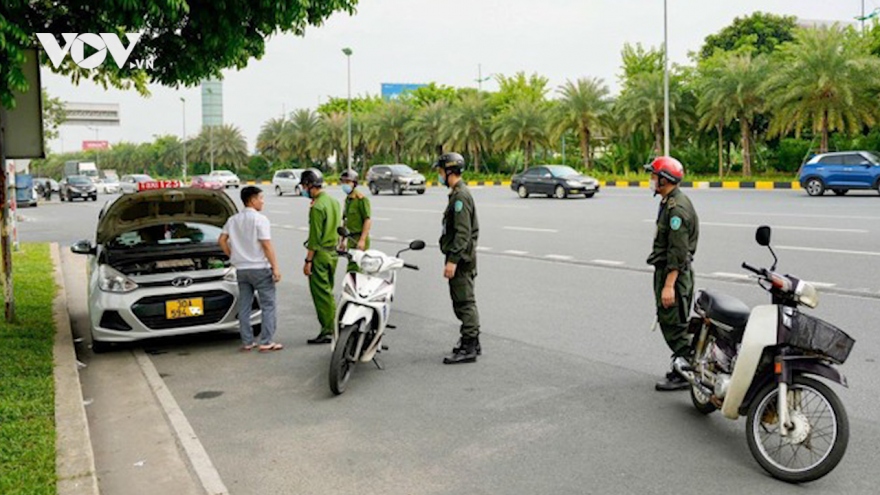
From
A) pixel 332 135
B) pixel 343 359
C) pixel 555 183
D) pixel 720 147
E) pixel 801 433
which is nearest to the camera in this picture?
pixel 801 433

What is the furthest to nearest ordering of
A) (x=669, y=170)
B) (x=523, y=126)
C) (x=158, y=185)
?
(x=523, y=126) → (x=158, y=185) → (x=669, y=170)

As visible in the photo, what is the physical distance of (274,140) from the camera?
83.1 metres

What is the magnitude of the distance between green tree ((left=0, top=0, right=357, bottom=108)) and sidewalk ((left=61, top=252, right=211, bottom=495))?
7.54 ft

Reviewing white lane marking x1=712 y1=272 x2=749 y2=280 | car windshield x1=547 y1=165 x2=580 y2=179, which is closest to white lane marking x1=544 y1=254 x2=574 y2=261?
white lane marking x1=712 y1=272 x2=749 y2=280

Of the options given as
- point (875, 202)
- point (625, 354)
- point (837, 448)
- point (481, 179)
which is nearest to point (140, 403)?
point (625, 354)

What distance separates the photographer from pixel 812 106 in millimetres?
34156

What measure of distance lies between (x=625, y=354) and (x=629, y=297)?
2.76 m

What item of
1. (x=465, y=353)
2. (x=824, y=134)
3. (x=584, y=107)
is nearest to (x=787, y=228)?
(x=465, y=353)

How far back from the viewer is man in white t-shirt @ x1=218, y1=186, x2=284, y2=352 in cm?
736

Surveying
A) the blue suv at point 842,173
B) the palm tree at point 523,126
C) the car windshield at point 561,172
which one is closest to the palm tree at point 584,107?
the palm tree at point 523,126

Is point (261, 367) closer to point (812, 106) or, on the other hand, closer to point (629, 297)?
point (629, 297)

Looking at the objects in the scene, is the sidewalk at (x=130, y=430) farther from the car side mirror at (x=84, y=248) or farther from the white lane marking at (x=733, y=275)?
the white lane marking at (x=733, y=275)

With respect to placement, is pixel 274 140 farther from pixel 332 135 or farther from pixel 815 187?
pixel 815 187

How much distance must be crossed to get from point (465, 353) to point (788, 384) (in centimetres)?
307
